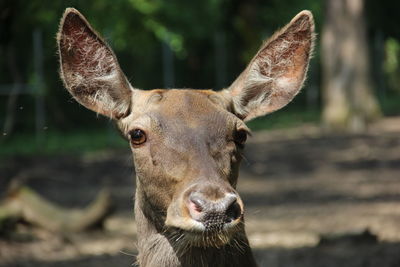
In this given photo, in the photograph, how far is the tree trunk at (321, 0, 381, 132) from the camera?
23.2 m

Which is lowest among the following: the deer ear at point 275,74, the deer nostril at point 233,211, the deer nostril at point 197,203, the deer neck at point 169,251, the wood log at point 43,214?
the wood log at point 43,214

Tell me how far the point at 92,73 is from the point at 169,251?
1.30m

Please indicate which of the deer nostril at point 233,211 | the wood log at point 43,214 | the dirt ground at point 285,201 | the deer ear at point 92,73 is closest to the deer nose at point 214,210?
the deer nostril at point 233,211

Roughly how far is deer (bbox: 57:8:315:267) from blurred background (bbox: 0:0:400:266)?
0.50 meters

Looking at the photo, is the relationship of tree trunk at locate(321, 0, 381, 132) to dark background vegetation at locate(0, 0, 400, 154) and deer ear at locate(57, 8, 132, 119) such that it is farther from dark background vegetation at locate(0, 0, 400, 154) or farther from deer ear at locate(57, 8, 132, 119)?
deer ear at locate(57, 8, 132, 119)

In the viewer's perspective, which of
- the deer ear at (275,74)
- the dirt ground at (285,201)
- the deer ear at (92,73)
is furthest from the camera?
the dirt ground at (285,201)

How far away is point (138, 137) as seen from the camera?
4.75 metres

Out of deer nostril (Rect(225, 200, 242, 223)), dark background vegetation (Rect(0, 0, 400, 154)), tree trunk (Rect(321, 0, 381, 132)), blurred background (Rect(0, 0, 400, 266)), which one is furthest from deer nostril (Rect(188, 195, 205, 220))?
tree trunk (Rect(321, 0, 381, 132))

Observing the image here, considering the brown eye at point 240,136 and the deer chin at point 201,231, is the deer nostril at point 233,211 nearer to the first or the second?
the deer chin at point 201,231

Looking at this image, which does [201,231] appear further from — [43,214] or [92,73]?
[43,214]

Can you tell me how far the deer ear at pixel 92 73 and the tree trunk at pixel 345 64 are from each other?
18.6 metres

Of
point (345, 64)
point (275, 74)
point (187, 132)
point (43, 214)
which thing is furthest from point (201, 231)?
point (345, 64)

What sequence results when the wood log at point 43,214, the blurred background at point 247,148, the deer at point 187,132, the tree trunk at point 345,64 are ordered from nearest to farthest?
the deer at point 187,132, the blurred background at point 247,148, the wood log at point 43,214, the tree trunk at point 345,64

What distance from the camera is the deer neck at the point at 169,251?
4.73 metres
